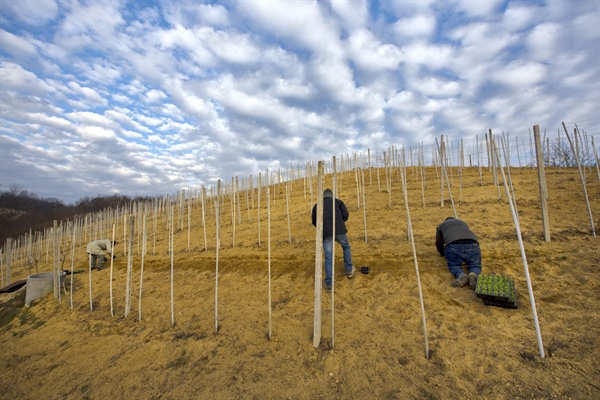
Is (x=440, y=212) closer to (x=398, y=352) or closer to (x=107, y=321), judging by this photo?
(x=398, y=352)

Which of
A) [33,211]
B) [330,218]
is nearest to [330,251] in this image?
[330,218]

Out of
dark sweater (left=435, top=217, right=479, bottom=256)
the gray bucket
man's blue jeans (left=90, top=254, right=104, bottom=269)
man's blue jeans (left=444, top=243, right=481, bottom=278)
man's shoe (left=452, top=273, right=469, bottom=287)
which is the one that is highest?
dark sweater (left=435, top=217, right=479, bottom=256)

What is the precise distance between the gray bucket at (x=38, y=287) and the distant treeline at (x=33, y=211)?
21.9 metres

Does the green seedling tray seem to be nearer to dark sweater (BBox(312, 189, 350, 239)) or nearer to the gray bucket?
dark sweater (BBox(312, 189, 350, 239))

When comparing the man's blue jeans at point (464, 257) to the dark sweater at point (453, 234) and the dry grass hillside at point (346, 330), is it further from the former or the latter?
the dry grass hillside at point (346, 330)

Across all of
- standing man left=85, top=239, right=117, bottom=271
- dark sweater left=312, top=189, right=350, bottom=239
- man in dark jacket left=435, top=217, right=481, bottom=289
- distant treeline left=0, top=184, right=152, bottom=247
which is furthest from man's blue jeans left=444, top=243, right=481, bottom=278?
distant treeline left=0, top=184, right=152, bottom=247

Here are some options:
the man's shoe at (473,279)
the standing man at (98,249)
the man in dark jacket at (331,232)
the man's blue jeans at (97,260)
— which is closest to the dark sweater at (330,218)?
the man in dark jacket at (331,232)

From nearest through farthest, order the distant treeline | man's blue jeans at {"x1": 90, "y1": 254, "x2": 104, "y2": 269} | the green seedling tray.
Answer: the green seedling tray → man's blue jeans at {"x1": 90, "y1": 254, "x2": 104, "y2": 269} → the distant treeline

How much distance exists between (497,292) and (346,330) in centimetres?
185

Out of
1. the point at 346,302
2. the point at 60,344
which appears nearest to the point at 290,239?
the point at 346,302

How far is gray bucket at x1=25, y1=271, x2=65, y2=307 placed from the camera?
6.94 metres

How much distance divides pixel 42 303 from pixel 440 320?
8835mm

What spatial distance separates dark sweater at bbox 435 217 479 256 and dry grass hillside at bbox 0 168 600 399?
44 centimetres

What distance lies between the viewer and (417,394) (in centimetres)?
243
